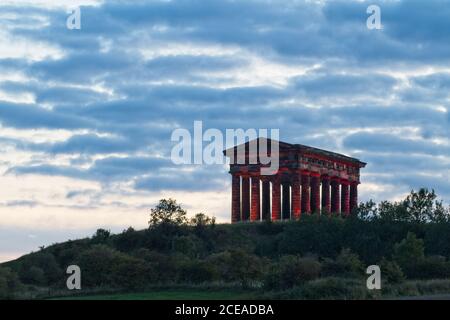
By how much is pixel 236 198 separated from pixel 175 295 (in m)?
61.4

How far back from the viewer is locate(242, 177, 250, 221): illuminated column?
121025 millimetres

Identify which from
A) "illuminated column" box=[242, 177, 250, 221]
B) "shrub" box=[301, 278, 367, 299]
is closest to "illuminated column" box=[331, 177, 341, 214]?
"illuminated column" box=[242, 177, 250, 221]

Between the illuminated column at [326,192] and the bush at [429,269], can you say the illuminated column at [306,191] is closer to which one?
the illuminated column at [326,192]

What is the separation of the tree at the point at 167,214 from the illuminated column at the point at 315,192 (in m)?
20.8

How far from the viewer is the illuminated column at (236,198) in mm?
121312

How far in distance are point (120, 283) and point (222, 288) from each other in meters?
8.61

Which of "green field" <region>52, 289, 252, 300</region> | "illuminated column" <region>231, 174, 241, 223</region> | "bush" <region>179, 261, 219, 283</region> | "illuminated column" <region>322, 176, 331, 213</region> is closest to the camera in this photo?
"green field" <region>52, 289, 252, 300</region>

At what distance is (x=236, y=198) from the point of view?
122m

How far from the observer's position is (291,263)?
202 ft

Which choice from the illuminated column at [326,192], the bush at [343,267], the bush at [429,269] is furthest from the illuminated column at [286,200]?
the bush at [429,269]

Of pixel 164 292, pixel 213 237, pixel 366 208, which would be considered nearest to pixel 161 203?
pixel 213 237

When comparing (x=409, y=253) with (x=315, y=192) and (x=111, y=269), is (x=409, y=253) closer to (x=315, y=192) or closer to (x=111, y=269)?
(x=111, y=269)

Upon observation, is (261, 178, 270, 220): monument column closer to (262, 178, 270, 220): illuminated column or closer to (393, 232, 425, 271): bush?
(262, 178, 270, 220): illuminated column
